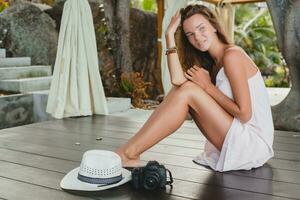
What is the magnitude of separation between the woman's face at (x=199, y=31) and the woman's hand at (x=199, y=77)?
0.13 metres

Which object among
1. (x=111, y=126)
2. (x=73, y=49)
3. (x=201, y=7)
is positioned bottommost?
(x=111, y=126)

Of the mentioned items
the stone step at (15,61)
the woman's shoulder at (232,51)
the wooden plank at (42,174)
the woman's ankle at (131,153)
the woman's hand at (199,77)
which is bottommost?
the wooden plank at (42,174)

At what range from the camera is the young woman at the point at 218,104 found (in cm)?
216

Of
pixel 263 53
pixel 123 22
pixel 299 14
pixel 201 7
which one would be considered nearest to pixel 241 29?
pixel 263 53

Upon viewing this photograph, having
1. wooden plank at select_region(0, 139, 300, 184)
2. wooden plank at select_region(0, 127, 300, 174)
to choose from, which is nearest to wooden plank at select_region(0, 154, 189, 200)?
wooden plank at select_region(0, 139, 300, 184)

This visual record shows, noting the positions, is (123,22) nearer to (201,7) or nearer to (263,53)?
(201,7)

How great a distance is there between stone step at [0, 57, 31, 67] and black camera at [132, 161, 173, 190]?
4818 mm

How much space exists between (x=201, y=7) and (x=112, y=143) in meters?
1.26

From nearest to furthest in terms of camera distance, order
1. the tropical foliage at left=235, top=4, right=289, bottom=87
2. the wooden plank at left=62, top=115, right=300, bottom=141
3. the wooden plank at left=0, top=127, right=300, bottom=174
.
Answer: the wooden plank at left=0, top=127, right=300, bottom=174 → the wooden plank at left=62, top=115, right=300, bottom=141 → the tropical foliage at left=235, top=4, right=289, bottom=87

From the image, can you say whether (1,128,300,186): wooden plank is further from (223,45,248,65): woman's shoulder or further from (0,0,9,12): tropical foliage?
(0,0,9,12): tropical foliage

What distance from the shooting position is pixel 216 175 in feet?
7.34

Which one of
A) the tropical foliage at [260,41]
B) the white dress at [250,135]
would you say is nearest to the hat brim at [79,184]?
the white dress at [250,135]

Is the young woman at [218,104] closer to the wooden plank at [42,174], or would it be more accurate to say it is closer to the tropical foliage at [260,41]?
the wooden plank at [42,174]

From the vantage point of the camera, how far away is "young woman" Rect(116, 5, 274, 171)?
2160 millimetres
